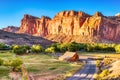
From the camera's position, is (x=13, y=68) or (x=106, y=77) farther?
(x=13, y=68)

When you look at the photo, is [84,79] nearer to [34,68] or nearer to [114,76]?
[114,76]

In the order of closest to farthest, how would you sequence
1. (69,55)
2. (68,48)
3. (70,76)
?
(70,76) → (69,55) → (68,48)

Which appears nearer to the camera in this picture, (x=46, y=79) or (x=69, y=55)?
(x=46, y=79)

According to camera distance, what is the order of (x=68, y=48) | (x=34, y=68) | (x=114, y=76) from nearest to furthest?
1. (x=114, y=76)
2. (x=34, y=68)
3. (x=68, y=48)

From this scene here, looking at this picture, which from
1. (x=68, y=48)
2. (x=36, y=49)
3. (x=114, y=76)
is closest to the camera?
(x=114, y=76)

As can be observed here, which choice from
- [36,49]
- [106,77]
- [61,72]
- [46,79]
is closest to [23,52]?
[36,49]

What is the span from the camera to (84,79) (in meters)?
74.9

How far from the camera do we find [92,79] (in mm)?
A: 73438

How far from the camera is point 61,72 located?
88312mm

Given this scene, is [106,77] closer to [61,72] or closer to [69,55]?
[61,72]

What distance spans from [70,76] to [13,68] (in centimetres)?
1843

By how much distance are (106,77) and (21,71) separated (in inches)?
1184

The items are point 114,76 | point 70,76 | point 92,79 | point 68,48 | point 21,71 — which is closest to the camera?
point 114,76

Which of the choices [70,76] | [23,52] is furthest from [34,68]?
[23,52]
